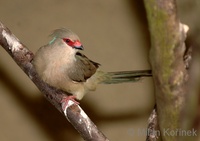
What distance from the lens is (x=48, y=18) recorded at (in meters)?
2.50

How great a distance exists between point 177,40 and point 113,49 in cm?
163

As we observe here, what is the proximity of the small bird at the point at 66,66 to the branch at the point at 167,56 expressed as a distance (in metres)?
0.65

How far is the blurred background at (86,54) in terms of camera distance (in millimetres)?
2477

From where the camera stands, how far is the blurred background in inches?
97.5

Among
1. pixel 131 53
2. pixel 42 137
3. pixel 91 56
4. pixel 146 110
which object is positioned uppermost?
pixel 91 56

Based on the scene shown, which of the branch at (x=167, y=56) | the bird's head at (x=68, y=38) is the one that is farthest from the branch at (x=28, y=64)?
the branch at (x=167, y=56)

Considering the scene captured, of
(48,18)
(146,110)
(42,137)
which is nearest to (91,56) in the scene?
(48,18)

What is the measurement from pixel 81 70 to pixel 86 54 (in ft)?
2.53

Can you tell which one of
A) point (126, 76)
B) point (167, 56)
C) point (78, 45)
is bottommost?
point (126, 76)

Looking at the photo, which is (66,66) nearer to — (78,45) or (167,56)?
(78,45)

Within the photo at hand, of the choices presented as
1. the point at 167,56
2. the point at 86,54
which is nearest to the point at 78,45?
the point at 167,56

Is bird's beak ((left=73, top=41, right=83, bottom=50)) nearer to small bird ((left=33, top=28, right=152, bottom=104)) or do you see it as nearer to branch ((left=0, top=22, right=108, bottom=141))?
small bird ((left=33, top=28, right=152, bottom=104))

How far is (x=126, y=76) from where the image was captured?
176 cm

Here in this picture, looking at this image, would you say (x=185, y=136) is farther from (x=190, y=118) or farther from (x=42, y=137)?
(x=42, y=137)
